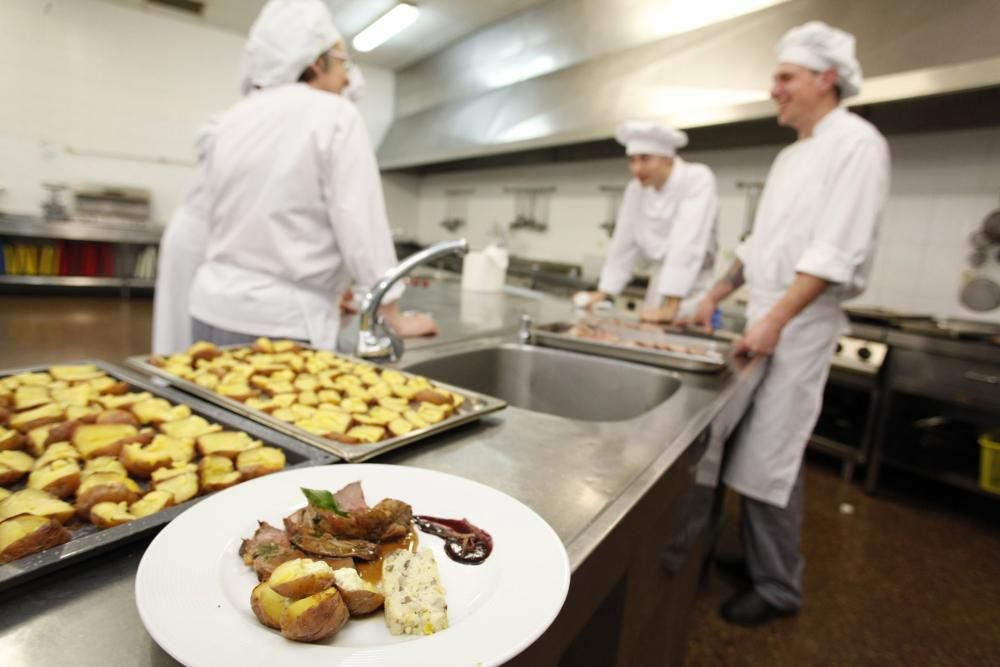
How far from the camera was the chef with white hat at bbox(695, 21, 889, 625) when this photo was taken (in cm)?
165

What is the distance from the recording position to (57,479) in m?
0.55

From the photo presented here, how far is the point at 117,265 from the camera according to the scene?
6.07 m

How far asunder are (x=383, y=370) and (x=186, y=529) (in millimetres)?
633

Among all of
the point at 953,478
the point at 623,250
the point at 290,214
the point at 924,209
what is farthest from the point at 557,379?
the point at 924,209

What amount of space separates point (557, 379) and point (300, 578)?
1245mm

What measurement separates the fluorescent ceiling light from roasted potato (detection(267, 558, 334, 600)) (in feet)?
19.3

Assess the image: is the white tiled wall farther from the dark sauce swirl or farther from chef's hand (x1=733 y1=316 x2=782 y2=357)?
the dark sauce swirl

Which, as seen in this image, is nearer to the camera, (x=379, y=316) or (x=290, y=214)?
(x=379, y=316)

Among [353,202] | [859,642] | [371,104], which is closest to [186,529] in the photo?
[353,202]

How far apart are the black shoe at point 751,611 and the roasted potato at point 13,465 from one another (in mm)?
2046

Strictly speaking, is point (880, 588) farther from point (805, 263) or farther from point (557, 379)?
point (557, 379)

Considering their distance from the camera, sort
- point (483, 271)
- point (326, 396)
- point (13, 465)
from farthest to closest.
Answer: point (483, 271), point (326, 396), point (13, 465)

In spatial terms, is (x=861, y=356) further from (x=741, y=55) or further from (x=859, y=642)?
(x=741, y=55)

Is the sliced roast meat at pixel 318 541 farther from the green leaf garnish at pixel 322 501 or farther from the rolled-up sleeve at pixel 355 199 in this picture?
the rolled-up sleeve at pixel 355 199
